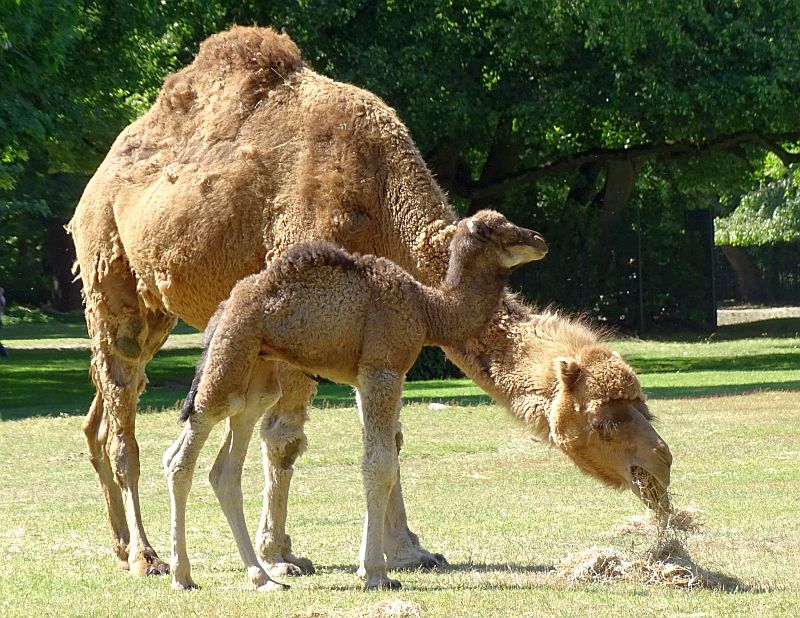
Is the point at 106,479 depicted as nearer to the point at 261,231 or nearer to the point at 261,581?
the point at 261,231

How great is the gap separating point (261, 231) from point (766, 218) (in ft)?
131

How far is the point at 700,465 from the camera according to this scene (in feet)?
44.8

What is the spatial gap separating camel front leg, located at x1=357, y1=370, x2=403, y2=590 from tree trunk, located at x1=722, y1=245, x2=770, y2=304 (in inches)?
1753

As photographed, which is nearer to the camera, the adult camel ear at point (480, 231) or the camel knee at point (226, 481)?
the adult camel ear at point (480, 231)

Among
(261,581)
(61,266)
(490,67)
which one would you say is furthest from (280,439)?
(61,266)

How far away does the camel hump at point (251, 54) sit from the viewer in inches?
381

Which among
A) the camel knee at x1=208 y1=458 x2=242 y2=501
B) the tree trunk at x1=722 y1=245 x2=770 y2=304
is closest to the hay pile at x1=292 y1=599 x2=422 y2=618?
the camel knee at x1=208 y1=458 x2=242 y2=501

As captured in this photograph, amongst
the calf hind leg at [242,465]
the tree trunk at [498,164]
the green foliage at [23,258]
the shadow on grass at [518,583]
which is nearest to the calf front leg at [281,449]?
the shadow on grass at [518,583]

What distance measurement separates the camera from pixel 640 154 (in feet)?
95.1

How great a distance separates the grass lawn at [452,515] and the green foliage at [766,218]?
24954 mm

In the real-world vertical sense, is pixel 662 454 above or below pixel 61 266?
below

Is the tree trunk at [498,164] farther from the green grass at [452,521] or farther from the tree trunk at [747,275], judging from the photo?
the tree trunk at [747,275]

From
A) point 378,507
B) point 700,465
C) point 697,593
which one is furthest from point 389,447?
point 700,465

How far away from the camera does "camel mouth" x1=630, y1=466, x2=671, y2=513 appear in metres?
7.48
